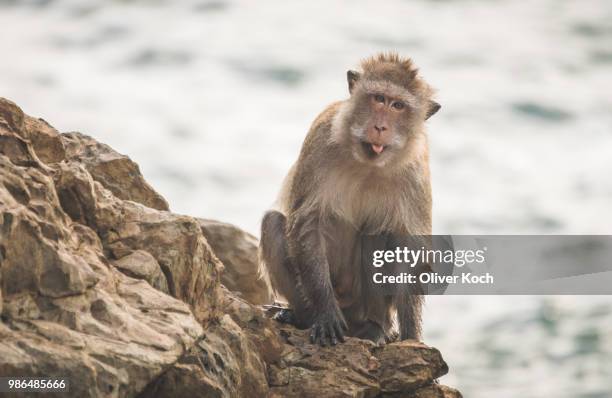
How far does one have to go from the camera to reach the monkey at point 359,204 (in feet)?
31.0

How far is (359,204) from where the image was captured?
32.2 feet

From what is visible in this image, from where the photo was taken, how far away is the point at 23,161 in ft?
21.9

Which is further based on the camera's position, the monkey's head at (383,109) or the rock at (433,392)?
the monkey's head at (383,109)

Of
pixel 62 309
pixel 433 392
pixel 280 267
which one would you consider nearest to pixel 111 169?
pixel 280 267

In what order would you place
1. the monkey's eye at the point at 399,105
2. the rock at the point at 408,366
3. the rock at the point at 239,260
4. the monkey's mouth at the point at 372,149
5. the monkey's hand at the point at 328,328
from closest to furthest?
the rock at the point at 408,366 < the monkey's hand at the point at 328,328 < the monkey's mouth at the point at 372,149 < the monkey's eye at the point at 399,105 < the rock at the point at 239,260

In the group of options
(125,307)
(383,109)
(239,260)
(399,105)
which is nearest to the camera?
(125,307)

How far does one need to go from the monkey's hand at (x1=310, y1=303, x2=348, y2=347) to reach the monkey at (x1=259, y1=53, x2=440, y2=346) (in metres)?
0.32

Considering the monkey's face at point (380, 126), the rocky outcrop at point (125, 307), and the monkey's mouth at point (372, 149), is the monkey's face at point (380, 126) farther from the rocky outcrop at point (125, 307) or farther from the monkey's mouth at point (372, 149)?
the rocky outcrop at point (125, 307)

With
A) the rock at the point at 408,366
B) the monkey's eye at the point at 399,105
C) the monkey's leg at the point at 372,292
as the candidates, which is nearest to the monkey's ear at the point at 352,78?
the monkey's eye at the point at 399,105

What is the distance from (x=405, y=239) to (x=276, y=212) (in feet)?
3.66

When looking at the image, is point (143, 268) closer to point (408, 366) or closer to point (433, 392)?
point (408, 366)

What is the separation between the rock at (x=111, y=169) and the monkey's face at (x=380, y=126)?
5.84 feet

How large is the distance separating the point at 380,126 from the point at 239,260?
2.75 meters

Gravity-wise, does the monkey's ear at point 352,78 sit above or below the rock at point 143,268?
above
